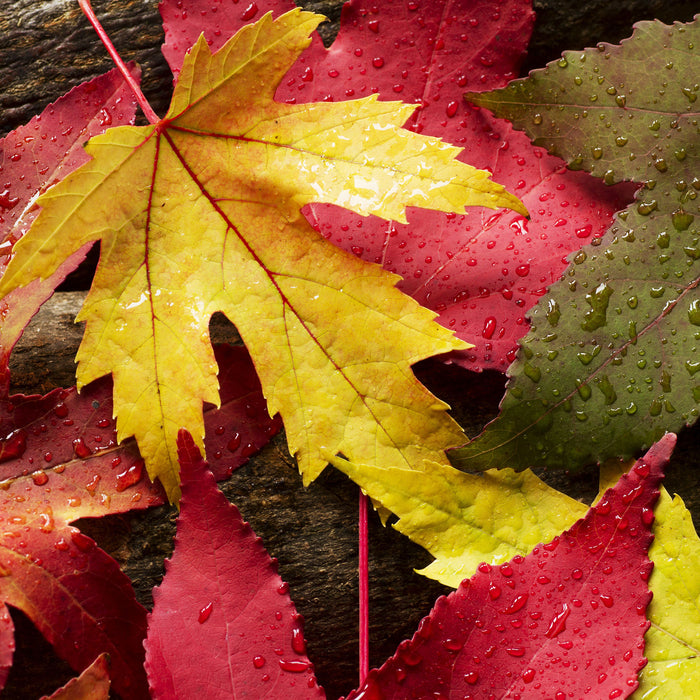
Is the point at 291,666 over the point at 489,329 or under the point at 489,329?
under

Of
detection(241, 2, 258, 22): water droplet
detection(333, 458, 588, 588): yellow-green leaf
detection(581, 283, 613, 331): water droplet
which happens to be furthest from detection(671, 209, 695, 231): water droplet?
detection(241, 2, 258, 22): water droplet

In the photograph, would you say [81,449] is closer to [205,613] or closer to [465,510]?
[205,613]

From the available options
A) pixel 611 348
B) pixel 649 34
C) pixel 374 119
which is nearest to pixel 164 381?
pixel 374 119

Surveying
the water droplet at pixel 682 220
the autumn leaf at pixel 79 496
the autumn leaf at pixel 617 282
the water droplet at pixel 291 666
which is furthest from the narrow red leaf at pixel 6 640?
the water droplet at pixel 682 220

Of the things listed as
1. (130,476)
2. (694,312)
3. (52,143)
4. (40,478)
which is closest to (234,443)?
(130,476)

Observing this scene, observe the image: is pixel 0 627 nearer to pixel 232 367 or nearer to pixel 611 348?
pixel 232 367

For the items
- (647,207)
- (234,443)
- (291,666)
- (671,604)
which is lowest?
(671,604)
